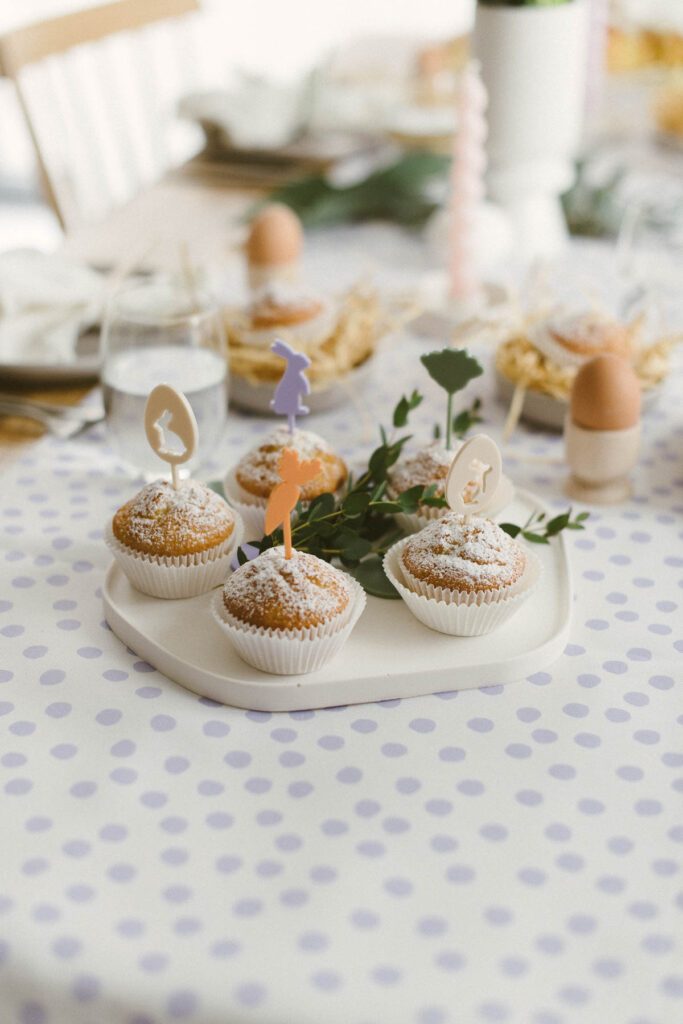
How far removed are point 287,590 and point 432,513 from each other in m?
0.22

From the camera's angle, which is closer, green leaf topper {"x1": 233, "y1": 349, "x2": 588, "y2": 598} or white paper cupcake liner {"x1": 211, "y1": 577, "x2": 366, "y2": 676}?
white paper cupcake liner {"x1": 211, "y1": 577, "x2": 366, "y2": 676}

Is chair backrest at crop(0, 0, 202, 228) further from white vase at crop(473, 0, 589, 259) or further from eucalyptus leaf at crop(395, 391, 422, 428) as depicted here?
eucalyptus leaf at crop(395, 391, 422, 428)

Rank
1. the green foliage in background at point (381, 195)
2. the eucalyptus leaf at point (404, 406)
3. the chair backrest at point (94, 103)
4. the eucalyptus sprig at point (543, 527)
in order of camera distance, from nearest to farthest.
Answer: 1. the eucalyptus sprig at point (543, 527)
2. the eucalyptus leaf at point (404, 406)
3. the green foliage in background at point (381, 195)
4. the chair backrest at point (94, 103)

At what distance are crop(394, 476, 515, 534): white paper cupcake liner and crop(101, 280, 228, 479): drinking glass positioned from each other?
0.87 feet

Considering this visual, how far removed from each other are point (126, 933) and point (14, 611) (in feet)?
1.29

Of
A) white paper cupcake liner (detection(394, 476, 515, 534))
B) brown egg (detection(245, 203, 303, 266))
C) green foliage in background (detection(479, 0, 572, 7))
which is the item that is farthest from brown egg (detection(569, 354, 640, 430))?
green foliage in background (detection(479, 0, 572, 7))

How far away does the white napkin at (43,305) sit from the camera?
1384 mm

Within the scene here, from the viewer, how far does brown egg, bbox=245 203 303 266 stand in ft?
5.20

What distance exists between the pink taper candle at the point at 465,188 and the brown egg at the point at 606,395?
0.45m

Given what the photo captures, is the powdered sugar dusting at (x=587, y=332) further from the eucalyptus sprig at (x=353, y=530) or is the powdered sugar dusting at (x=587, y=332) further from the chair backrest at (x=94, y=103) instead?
the chair backrest at (x=94, y=103)

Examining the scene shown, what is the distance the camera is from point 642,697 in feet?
2.85

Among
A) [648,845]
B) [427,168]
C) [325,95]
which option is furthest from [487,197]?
[648,845]

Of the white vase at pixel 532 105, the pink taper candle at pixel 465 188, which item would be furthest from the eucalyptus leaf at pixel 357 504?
the white vase at pixel 532 105

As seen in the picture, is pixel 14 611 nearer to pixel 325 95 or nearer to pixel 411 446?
pixel 411 446
